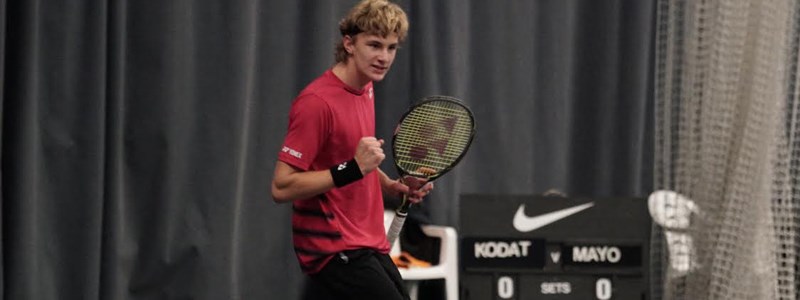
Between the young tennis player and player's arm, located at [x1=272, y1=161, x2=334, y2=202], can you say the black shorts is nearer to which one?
the young tennis player

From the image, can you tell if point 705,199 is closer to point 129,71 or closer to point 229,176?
point 229,176

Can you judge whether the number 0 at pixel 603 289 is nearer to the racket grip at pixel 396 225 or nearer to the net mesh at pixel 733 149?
the net mesh at pixel 733 149

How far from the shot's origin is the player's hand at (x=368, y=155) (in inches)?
141

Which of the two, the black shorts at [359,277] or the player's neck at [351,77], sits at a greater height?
the player's neck at [351,77]

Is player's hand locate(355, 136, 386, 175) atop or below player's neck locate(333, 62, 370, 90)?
below

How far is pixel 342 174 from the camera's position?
143 inches

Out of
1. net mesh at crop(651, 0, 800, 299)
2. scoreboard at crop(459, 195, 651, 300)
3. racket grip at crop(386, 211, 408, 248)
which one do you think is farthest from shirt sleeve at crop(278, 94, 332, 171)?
net mesh at crop(651, 0, 800, 299)

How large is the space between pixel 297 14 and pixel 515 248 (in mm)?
1635

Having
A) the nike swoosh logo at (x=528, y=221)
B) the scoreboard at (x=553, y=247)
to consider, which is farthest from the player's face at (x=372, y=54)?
the nike swoosh logo at (x=528, y=221)

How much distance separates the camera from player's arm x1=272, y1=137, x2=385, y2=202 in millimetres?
3596

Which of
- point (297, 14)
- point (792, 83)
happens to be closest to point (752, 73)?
point (792, 83)

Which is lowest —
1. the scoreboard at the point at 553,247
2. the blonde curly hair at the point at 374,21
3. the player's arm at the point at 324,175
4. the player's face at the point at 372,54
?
the scoreboard at the point at 553,247

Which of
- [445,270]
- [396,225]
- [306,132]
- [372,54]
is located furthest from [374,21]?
[445,270]

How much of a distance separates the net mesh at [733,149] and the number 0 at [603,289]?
2.00 feet
